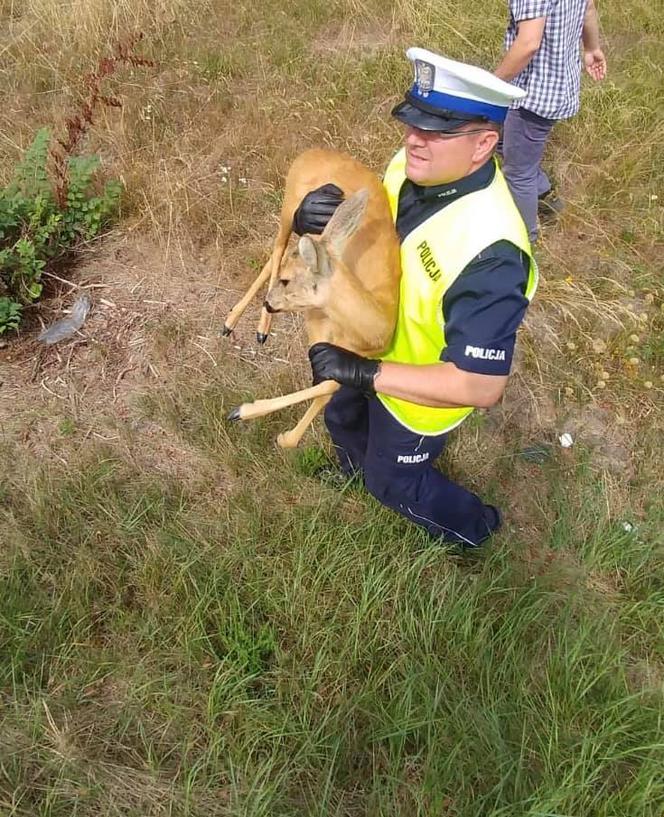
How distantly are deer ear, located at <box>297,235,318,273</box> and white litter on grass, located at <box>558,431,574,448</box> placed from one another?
6.03 ft

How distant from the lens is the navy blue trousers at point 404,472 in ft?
7.48

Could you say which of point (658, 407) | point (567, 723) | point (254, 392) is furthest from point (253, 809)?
point (658, 407)

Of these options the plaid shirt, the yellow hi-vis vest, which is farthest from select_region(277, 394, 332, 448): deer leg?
the plaid shirt

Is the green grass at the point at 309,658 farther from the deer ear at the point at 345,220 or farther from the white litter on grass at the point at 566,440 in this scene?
the deer ear at the point at 345,220

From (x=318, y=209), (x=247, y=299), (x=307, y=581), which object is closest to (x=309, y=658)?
(x=307, y=581)

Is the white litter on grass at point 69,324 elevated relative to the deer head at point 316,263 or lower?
lower

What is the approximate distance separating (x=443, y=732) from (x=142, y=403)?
77.0 inches

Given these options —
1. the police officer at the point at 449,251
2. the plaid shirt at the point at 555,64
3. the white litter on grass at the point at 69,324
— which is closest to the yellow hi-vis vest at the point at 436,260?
the police officer at the point at 449,251

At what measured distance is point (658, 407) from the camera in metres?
3.22

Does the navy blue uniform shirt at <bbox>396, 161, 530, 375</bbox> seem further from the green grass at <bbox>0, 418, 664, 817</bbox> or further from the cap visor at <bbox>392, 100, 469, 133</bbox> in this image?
the green grass at <bbox>0, 418, 664, 817</bbox>

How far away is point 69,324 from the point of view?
339 cm

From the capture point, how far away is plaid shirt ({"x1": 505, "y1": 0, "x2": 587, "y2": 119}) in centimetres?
324

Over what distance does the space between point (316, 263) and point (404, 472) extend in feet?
3.00

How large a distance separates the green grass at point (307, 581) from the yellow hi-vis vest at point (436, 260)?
0.62 metres
